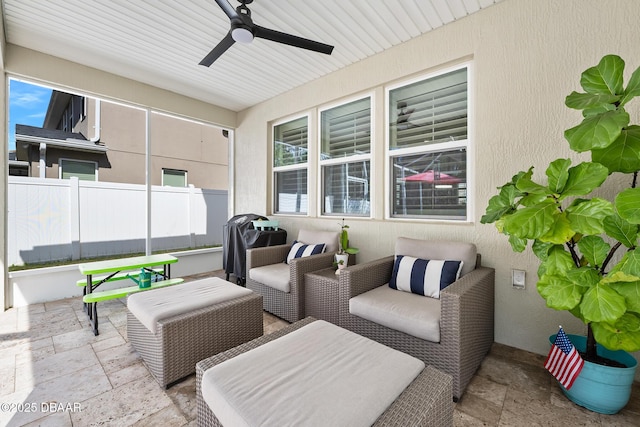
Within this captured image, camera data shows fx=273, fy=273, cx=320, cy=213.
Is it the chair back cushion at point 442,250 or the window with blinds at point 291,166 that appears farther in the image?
the window with blinds at point 291,166

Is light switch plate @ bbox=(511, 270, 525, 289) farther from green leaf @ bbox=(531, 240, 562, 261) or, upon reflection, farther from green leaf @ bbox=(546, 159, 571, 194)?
green leaf @ bbox=(546, 159, 571, 194)

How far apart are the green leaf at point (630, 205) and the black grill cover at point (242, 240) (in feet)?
10.5

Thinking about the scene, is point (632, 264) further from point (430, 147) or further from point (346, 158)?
point (346, 158)

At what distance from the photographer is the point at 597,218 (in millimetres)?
1326

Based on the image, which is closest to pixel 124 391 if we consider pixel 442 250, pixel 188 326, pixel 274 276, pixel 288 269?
pixel 188 326

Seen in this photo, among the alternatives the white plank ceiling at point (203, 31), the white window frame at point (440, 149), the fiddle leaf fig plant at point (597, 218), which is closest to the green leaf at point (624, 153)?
the fiddle leaf fig plant at point (597, 218)

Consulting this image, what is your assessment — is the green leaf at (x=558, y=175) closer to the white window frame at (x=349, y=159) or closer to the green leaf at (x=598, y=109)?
the green leaf at (x=598, y=109)

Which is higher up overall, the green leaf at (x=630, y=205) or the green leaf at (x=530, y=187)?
the green leaf at (x=530, y=187)

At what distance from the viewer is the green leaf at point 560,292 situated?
1.40 metres

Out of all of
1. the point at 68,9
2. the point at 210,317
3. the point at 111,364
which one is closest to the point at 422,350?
the point at 210,317

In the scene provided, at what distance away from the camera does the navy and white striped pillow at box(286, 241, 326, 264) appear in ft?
10.1

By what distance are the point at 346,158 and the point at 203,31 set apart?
2.02m

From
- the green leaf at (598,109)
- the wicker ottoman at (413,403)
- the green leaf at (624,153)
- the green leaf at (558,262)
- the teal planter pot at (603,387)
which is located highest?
the green leaf at (598,109)

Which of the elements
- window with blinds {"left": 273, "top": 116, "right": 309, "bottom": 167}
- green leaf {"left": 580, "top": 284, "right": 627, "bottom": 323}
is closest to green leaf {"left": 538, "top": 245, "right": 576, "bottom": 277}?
green leaf {"left": 580, "top": 284, "right": 627, "bottom": 323}
